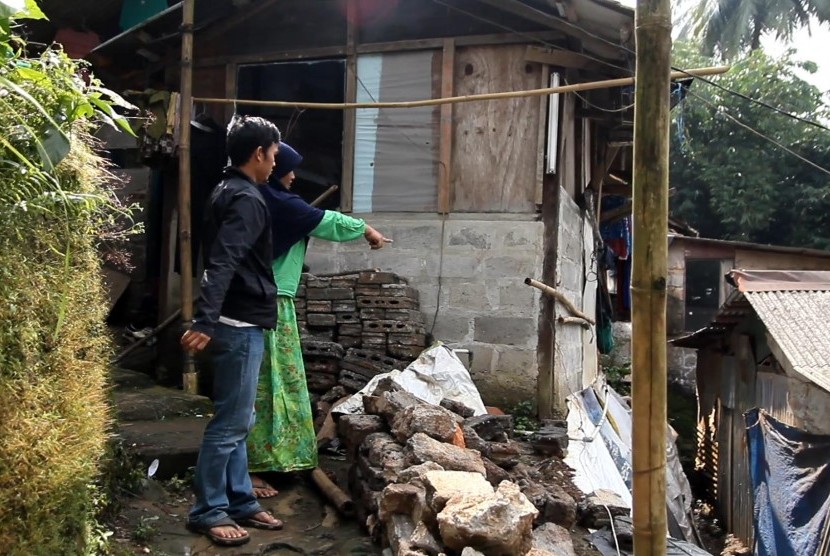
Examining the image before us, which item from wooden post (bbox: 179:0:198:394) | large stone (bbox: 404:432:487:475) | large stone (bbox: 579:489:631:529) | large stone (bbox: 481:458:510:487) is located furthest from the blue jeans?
wooden post (bbox: 179:0:198:394)

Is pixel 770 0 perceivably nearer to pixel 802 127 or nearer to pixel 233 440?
pixel 802 127

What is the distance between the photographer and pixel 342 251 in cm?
733

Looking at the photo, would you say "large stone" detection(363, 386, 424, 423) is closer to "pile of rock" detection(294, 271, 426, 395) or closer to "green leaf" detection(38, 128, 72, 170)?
"pile of rock" detection(294, 271, 426, 395)

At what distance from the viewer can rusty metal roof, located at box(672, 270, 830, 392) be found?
20.8 ft

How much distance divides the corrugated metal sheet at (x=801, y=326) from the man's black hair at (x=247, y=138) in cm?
504

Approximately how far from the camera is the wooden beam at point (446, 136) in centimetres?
703

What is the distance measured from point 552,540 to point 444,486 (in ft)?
2.02

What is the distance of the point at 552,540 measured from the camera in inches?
123

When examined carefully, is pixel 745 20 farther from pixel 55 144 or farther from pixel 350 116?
pixel 55 144

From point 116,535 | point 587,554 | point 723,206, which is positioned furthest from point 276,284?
point 723,206

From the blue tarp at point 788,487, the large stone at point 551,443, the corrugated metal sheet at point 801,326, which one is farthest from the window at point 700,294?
the large stone at point 551,443

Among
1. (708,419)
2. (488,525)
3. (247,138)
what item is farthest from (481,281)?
(708,419)

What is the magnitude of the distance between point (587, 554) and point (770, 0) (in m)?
26.6

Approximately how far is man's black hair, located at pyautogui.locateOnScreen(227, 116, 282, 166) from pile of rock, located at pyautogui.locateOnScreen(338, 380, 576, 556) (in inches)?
67.6
